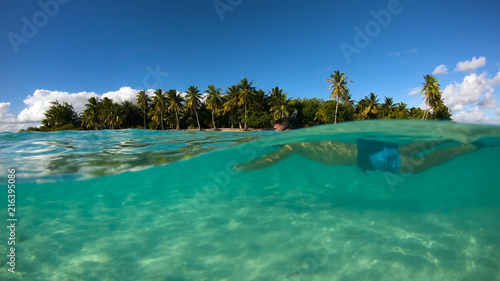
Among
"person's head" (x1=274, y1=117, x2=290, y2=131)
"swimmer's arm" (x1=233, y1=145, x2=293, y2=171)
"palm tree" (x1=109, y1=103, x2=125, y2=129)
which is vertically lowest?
"swimmer's arm" (x1=233, y1=145, x2=293, y2=171)

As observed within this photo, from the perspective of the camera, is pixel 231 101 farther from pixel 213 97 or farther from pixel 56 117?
pixel 56 117

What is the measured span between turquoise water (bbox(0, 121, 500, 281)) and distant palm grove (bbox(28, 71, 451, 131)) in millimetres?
40100

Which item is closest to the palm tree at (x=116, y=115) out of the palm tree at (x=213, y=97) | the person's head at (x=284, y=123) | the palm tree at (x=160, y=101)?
the palm tree at (x=160, y=101)

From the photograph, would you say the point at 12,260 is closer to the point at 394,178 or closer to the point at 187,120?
the point at 394,178

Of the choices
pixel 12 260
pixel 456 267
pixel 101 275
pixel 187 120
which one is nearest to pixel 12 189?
pixel 12 260

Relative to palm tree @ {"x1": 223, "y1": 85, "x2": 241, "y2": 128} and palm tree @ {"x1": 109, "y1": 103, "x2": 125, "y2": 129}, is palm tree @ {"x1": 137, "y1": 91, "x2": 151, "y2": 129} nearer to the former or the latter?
palm tree @ {"x1": 109, "y1": 103, "x2": 125, "y2": 129}

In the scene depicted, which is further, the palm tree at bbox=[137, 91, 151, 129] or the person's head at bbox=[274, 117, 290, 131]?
the palm tree at bbox=[137, 91, 151, 129]

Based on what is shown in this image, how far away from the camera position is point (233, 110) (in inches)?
Result: 2132

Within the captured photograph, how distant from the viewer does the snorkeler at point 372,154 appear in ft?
33.8

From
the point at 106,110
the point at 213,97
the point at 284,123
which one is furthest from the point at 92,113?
the point at 284,123

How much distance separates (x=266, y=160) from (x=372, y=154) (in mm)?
5528

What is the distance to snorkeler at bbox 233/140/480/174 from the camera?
1030cm

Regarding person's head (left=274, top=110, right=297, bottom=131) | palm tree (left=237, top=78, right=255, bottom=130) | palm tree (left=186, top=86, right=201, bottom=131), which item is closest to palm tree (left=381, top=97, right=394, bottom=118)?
person's head (left=274, top=110, right=297, bottom=131)

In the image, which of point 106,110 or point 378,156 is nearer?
point 378,156
